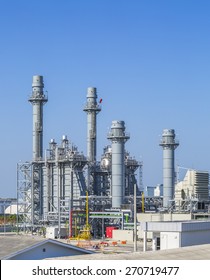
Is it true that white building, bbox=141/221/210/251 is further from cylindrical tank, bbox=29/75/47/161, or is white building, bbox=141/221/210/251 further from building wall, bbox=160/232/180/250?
cylindrical tank, bbox=29/75/47/161

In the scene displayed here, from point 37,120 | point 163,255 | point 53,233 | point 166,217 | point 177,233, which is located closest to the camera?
point 163,255

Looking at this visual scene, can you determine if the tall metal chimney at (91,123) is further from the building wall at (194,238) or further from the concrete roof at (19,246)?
the concrete roof at (19,246)

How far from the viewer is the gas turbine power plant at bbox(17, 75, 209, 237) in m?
75.6

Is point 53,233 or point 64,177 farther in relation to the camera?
point 64,177

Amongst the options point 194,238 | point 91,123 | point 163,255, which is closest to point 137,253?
point 163,255

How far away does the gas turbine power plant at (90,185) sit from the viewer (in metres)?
75.6

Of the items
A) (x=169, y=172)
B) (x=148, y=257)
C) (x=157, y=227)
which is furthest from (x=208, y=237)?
(x=169, y=172)

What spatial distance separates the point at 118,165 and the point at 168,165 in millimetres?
7615

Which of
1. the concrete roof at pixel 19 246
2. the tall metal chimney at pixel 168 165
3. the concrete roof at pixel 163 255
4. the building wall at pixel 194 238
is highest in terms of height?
the tall metal chimney at pixel 168 165

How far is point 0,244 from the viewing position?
119ft

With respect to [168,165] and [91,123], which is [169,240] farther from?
[91,123]

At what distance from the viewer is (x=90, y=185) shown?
270 feet

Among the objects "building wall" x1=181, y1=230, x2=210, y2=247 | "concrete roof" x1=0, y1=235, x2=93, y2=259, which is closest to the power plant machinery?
"building wall" x1=181, y1=230, x2=210, y2=247

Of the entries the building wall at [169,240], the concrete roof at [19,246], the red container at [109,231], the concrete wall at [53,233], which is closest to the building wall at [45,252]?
the concrete roof at [19,246]
